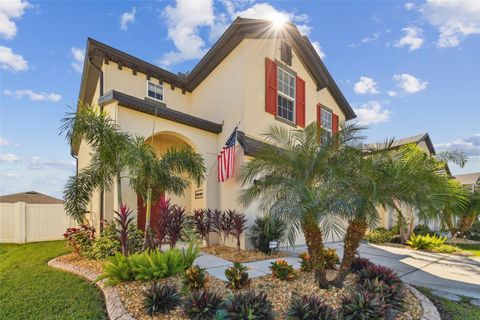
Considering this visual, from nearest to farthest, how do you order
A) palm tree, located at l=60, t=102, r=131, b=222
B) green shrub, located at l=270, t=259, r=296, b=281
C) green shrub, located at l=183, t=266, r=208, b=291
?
green shrub, located at l=183, t=266, r=208, b=291 < green shrub, located at l=270, t=259, r=296, b=281 < palm tree, located at l=60, t=102, r=131, b=222

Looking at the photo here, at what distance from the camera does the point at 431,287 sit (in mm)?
7176

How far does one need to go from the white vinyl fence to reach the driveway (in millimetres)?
11360

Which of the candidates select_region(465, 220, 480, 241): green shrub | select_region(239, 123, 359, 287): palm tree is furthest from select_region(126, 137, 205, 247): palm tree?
select_region(465, 220, 480, 241): green shrub

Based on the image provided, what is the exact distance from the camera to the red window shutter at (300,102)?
45.7 feet

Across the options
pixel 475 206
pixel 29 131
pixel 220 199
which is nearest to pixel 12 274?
pixel 29 131

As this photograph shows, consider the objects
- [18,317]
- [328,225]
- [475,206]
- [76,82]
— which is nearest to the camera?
[18,317]

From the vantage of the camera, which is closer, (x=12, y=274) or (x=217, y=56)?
(x=12, y=274)

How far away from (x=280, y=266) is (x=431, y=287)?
3.92m

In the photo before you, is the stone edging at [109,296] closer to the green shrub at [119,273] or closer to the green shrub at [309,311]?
the green shrub at [119,273]

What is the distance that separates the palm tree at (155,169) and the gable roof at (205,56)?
194 inches

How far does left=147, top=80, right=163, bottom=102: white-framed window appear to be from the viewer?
12.4 m

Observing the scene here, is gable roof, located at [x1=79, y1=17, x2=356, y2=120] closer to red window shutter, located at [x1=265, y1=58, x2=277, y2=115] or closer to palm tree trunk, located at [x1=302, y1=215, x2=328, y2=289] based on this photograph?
red window shutter, located at [x1=265, y1=58, x2=277, y2=115]

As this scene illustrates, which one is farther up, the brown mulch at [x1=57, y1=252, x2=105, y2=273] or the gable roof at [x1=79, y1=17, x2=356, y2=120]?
the gable roof at [x1=79, y1=17, x2=356, y2=120]

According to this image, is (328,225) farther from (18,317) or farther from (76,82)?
(76,82)
